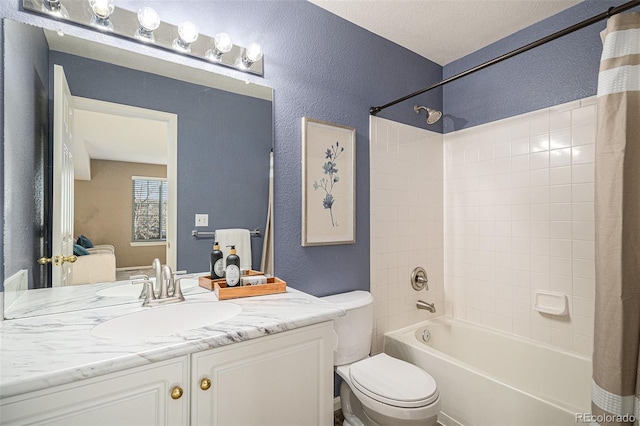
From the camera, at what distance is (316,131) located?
6.18 ft

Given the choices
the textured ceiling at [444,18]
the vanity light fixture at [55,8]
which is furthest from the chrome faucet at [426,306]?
the vanity light fixture at [55,8]

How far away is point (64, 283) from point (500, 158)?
2.56 m

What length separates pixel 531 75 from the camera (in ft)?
6.86

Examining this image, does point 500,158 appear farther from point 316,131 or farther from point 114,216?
point 114,216

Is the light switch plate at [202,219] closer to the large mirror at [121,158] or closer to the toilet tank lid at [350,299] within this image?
the large mirror at [121,158]

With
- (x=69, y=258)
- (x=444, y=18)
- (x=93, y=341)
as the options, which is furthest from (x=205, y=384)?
(x=444, y=18)

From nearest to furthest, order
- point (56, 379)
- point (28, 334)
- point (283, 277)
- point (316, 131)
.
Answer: point (56, 379), point (28, 334), point (283, 277), point (316, 131)

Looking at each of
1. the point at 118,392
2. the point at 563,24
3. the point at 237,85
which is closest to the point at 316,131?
the point at 237,85

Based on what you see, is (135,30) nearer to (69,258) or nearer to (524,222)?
(69,258)

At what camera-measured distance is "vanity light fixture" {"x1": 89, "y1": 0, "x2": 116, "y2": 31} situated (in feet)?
4.08

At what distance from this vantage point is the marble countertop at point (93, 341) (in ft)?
2.43

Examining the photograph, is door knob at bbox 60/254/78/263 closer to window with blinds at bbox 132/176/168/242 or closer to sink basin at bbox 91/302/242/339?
window with blinds at bbox 132/176/168/242

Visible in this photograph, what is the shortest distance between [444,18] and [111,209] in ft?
7.07

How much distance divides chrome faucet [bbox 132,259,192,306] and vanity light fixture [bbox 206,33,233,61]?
99 centimetres
